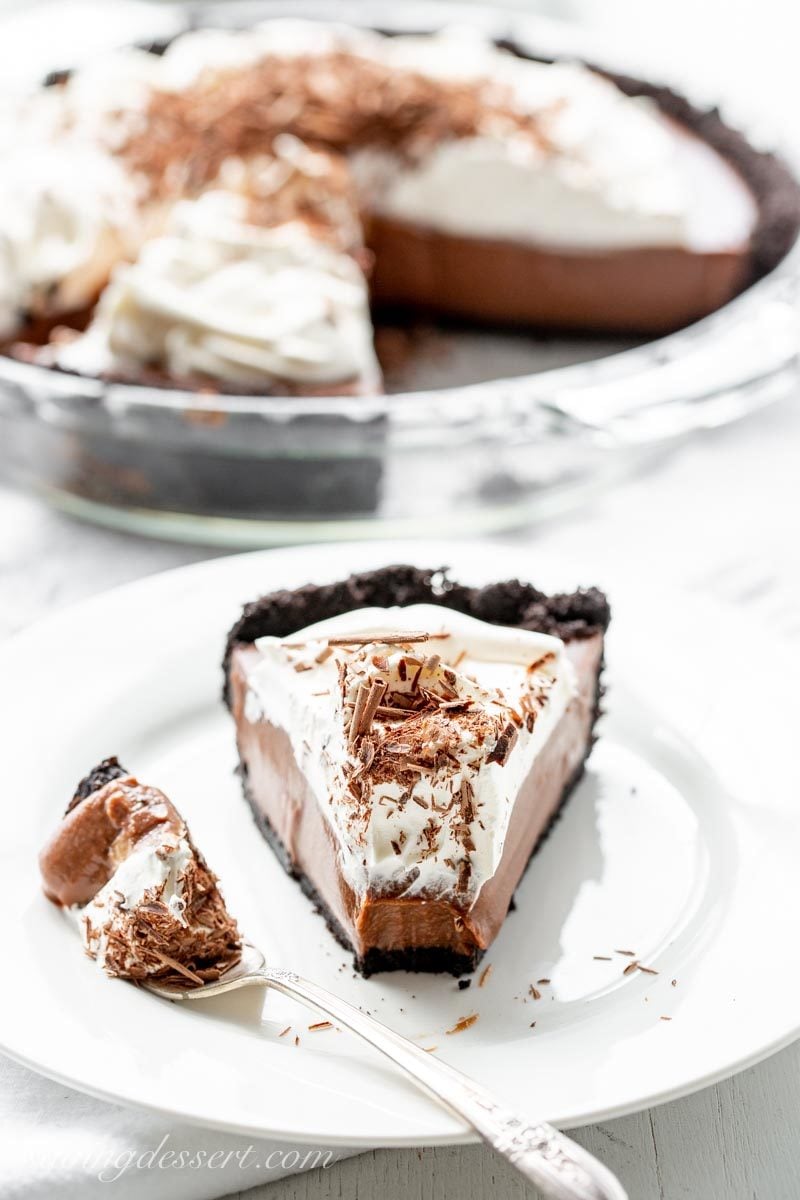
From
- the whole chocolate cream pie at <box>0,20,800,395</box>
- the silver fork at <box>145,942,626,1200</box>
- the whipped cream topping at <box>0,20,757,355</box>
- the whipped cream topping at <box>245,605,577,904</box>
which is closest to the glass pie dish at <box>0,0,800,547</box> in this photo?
the whipped cream topping at <box>0,20,757,355</box>

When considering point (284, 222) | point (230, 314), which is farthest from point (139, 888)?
point (284, 222)

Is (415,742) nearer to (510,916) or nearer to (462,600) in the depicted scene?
(510,916)

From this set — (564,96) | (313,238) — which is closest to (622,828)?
(313,238)

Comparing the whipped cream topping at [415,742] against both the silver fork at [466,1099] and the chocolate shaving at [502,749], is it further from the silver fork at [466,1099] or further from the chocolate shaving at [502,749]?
the silver fork at [466,1099]

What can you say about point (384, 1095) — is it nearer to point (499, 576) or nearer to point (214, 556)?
point (499, 576)

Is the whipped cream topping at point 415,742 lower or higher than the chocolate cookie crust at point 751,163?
higher

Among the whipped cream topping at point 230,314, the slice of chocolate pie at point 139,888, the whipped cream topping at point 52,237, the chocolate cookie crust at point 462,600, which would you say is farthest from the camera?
the whipped cream topping at point 52,237

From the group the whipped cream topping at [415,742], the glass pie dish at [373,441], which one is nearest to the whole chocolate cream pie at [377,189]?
the glass pie dish at [373,441]
